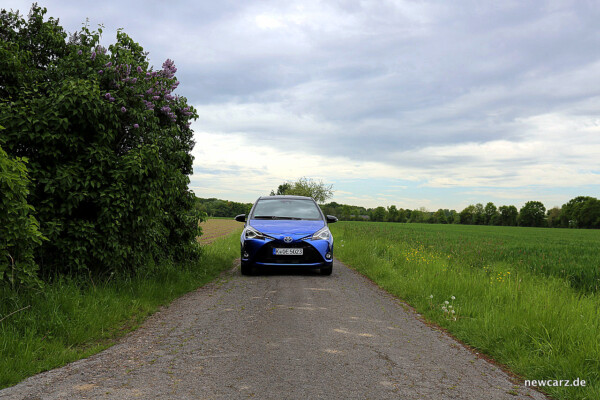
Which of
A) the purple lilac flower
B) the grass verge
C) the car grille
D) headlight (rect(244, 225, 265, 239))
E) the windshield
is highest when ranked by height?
the purple lilac flower

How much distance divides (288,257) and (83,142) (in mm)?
4572

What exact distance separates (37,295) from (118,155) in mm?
2745

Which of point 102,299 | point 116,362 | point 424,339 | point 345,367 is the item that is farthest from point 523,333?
point 102,299

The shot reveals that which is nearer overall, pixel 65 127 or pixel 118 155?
pixel 65 127

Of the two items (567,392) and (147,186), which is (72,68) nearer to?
(147,186)

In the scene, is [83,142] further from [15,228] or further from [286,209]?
[286,209]

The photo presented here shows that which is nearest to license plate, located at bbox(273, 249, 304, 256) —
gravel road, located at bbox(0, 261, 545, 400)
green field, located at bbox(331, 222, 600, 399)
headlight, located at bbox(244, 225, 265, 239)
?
headlight, located at bbox(244, 225, 265, 239)

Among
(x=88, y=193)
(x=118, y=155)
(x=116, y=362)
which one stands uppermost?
(x=118, y=155)

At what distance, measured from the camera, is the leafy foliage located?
5582mm

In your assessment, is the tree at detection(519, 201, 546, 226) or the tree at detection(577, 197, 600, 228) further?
the tree at detection(519, 201, 546, 226)

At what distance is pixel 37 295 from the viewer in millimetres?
4680

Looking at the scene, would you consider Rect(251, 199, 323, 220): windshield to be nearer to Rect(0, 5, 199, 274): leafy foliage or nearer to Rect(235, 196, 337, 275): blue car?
Rect(235, 196, 337, 275): blue car

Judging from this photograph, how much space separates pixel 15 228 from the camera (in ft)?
14.1

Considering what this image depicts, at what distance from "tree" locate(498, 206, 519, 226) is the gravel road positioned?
123754mm
